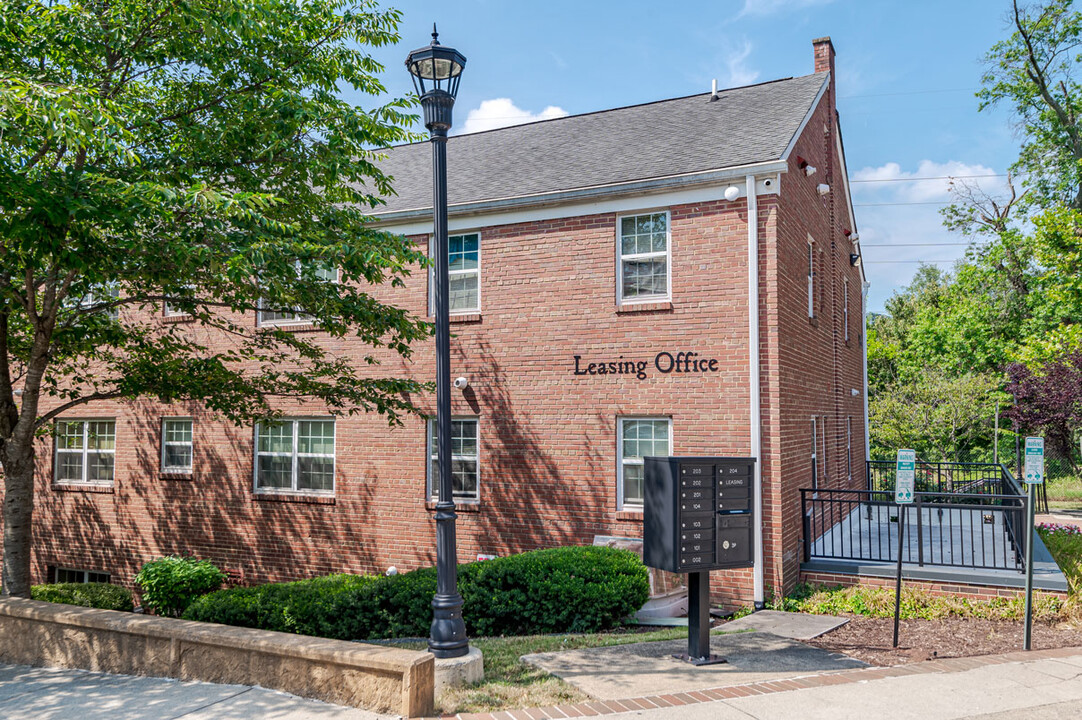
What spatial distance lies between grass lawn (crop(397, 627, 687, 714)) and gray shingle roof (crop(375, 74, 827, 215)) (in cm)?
685

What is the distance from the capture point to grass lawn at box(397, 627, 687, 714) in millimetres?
6188

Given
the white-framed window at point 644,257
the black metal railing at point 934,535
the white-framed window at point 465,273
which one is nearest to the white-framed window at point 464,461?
the white-framed window at point 465,273

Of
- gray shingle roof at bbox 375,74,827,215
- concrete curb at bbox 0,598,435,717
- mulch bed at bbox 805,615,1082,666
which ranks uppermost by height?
gray shingle roof at bbox 375,74,827,215

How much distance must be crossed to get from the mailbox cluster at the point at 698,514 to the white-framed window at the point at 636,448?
12.9 ft

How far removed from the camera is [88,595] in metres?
12.9

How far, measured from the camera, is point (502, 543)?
1276cm

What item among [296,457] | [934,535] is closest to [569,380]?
[296,457]

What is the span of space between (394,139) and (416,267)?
3642 mm

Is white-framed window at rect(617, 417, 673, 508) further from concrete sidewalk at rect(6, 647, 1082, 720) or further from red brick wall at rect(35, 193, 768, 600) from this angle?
concrete sidewalk at rect(6, 647, 1082, 720)

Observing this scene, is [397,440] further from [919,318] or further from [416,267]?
[919,318]

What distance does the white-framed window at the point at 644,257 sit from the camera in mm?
12055

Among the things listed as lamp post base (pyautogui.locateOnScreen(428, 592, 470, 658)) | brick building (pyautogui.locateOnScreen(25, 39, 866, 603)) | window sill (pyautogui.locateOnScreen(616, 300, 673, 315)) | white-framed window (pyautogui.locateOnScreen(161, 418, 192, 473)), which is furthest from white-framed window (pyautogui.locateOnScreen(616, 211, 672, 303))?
white-framed window (pyautogui.locateOnScreen(161, 418, 192, 473))

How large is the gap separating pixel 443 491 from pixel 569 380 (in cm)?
568

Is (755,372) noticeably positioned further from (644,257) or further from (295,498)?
(295,498)
